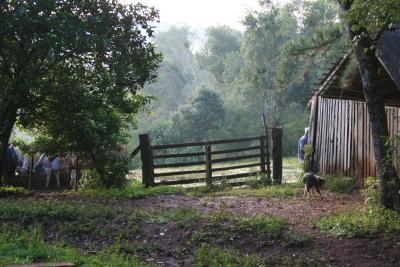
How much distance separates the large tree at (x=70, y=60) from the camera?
10.5 m

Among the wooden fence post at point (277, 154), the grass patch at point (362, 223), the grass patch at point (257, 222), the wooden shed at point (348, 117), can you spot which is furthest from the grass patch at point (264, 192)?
the grass patch at point (257, 222)

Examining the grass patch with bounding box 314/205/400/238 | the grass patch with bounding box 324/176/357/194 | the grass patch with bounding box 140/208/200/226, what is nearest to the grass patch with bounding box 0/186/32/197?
the grass patch with bounding box 140/208/200/226

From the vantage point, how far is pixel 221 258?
22.5 feet

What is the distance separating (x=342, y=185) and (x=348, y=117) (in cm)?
208

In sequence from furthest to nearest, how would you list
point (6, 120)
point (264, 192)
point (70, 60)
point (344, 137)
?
1. point (344, 137)
2. point (264, 192)
3. point (70, 60)
4. point (6, 120)

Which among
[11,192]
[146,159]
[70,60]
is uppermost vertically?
[70,60]

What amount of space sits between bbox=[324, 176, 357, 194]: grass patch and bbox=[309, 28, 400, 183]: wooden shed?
0.38 m

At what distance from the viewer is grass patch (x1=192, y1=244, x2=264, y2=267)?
22.0 feet

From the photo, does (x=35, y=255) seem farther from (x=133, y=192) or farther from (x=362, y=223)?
(x=133, y=192)

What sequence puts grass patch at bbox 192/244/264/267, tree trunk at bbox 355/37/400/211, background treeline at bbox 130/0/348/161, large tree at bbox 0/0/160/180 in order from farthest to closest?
background treeline at bbox 130/0/348/161 → large tree at bbox 0/0/160/180 → tree trunk at bbox 355/37/400/211 → grass patch at bbox 192/244/264/267

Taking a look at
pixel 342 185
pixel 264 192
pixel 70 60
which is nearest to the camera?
pixel 70 60

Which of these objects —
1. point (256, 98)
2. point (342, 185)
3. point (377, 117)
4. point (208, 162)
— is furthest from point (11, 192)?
point (256, 98)

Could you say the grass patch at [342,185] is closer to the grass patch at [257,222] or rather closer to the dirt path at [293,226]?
the dirt path at [293,226]

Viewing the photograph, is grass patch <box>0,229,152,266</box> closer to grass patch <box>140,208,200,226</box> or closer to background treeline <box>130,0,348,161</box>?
grass patch <box>140,208,200,226</box>
